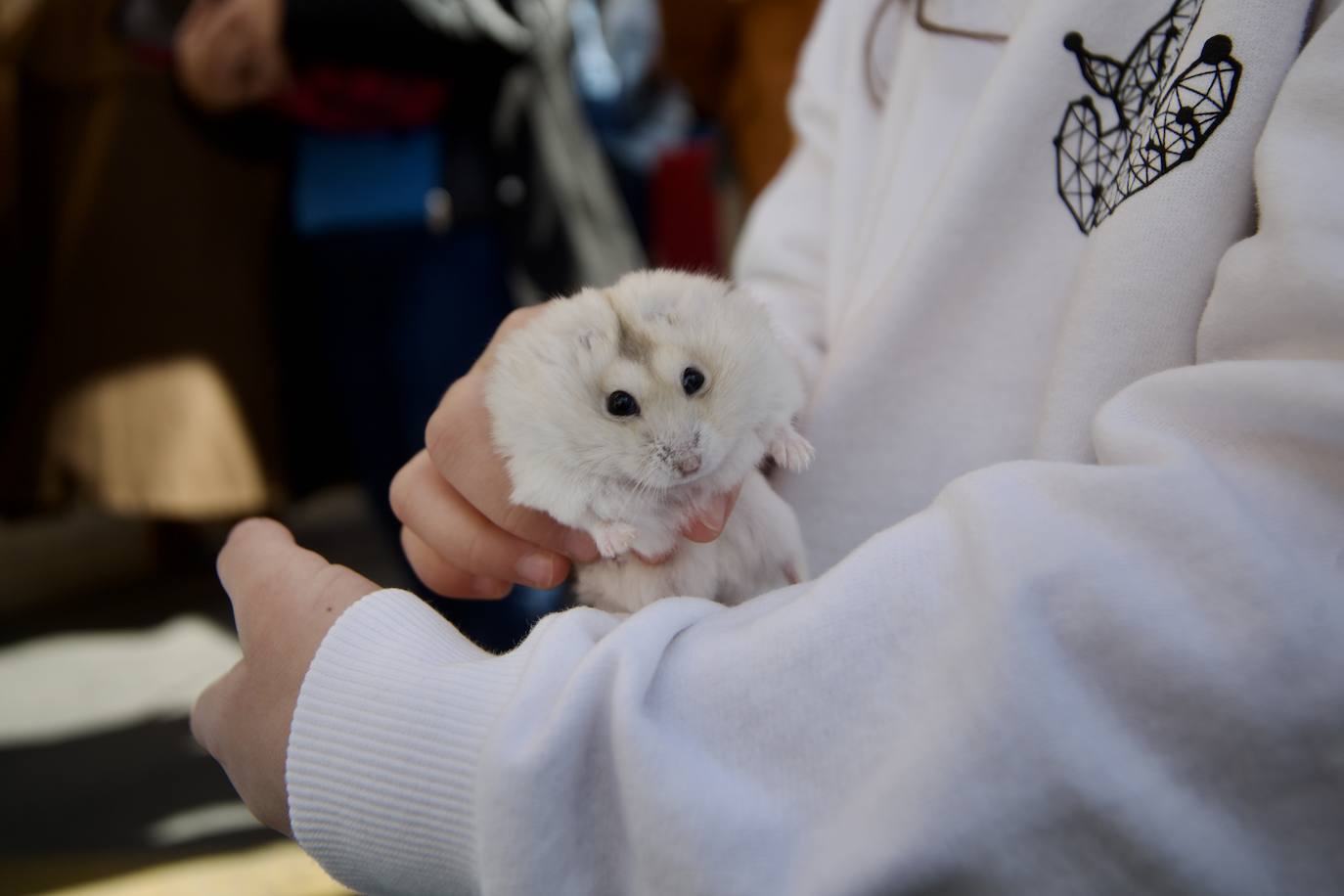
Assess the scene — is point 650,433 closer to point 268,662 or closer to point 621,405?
point 621,405

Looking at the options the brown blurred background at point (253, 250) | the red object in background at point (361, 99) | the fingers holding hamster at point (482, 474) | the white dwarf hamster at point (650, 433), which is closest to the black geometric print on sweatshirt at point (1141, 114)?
the white dwarf hamster at point (650, 433)

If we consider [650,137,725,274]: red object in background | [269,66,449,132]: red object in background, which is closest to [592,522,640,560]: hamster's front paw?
[269,66,449,132]: red object in background

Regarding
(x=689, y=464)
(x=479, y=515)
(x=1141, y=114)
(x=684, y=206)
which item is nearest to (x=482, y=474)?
(x=479, y=515)

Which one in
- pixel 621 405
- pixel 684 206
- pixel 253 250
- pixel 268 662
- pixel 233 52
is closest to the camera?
pixel 268 662

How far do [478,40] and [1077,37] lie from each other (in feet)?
3.20

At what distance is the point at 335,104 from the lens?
4.49 ft

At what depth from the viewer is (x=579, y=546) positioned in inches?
26.5

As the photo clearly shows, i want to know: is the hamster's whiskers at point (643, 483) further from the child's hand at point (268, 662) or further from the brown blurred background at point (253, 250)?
the brown blurred background at point (253, 250)

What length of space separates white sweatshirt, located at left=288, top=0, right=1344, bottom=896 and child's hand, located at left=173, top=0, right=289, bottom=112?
1146 millimetres

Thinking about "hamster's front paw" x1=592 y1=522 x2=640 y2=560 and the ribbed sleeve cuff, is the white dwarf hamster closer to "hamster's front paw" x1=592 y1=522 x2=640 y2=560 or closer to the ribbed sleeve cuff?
"hamster's front paw" x1=592 y1=522 x2=640 y2=560

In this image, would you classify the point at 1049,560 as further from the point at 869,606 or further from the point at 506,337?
the point at 506,337

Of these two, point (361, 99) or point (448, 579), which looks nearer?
point (448, 579)

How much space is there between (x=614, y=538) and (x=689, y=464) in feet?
0.27

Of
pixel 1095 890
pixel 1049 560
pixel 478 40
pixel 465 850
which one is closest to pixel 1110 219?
pixel 1049 560
